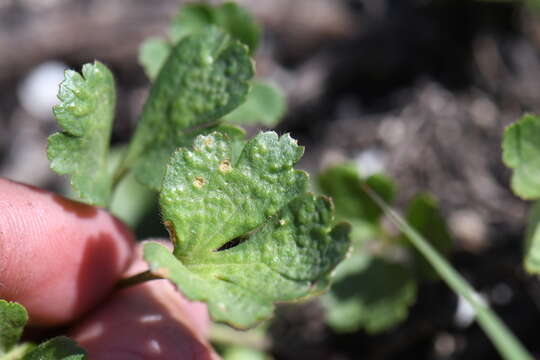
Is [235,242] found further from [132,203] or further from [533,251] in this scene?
[132,203]

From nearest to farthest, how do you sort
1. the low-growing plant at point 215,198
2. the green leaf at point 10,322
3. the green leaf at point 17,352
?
1. the low-growing plant at point 215,198
2. the green leaf at point 10,322
3. the green leaf at point 17,352

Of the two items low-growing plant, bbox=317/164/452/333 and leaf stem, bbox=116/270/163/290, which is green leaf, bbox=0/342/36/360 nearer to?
leaf stem, bbox=116/270/163/290

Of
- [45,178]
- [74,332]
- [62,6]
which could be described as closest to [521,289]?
[74,332]

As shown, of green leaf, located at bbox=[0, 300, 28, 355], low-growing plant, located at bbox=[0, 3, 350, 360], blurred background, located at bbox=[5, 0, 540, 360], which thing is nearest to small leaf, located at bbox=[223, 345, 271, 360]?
blurred background, located at bbox=[5, 0, 540, 360]

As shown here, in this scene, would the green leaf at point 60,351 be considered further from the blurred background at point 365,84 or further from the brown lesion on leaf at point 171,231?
the blurred background at point 365,84

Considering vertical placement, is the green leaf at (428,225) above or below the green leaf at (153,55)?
below

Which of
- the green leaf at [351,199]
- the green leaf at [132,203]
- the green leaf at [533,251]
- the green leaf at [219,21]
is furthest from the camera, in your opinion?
the green leaf at [132,203]

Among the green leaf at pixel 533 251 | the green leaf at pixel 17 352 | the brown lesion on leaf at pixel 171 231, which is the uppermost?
the brown lesion on leaf at pixel 171 231

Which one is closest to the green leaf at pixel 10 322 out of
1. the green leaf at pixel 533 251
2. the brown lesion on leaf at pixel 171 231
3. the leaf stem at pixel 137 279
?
the leaf stem at pixel 137 279
